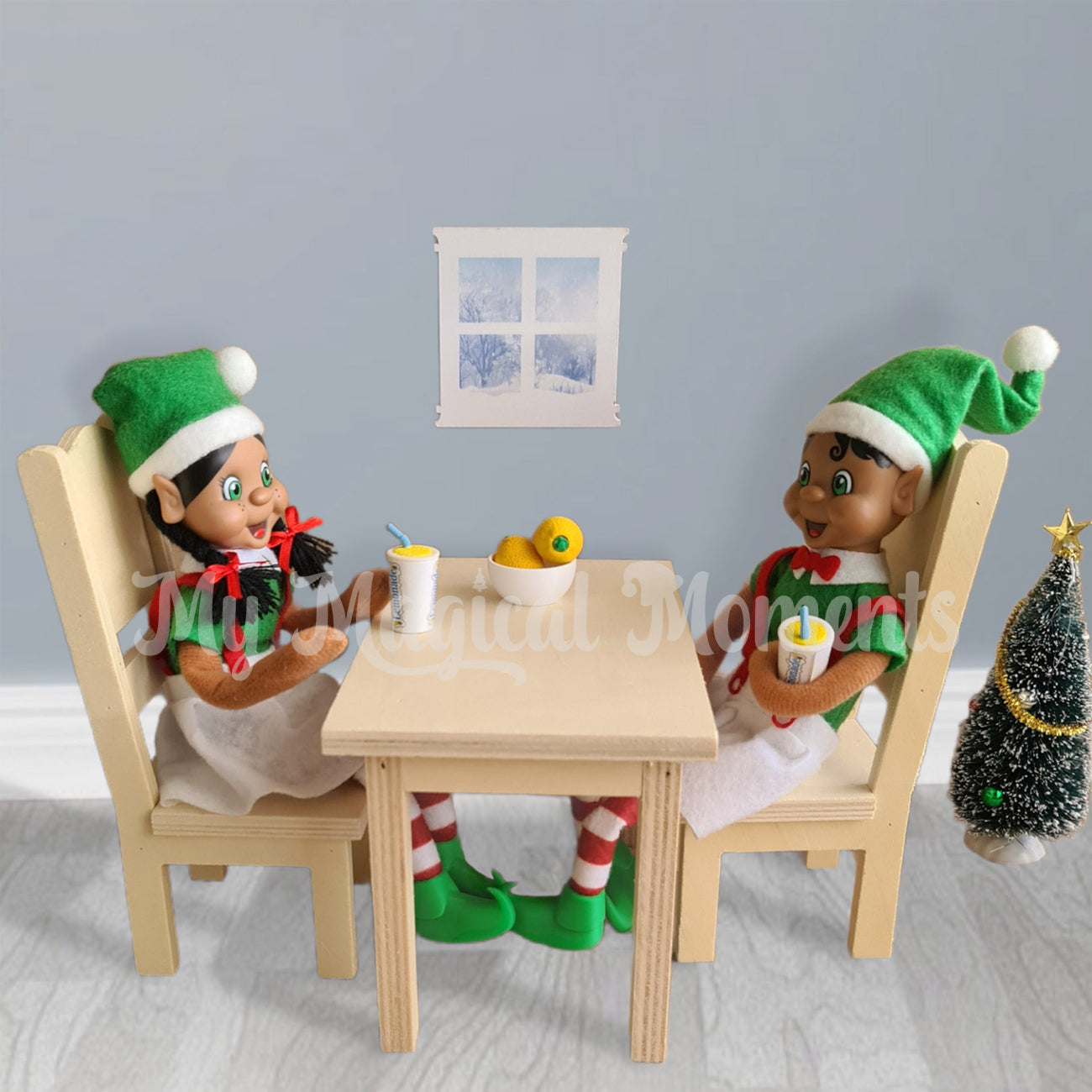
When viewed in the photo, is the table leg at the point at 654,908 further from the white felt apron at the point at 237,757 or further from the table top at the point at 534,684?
the white felt apron at the point at 237,757

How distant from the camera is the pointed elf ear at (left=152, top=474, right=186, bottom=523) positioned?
4.59ft

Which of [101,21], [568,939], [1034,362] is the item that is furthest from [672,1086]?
[101,21]

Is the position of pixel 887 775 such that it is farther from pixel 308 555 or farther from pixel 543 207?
pixel 543 207

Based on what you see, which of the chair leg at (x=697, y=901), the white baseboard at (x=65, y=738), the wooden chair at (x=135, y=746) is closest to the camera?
the wooden chair at (x=135, y=746)

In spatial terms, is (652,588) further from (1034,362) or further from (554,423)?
(1034,362)

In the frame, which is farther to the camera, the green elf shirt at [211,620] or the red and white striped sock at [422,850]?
the red and white striped sock at [422,850]

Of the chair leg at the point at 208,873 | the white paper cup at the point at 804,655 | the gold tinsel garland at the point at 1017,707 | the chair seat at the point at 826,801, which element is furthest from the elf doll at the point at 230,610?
the gold tinsel garland at the point at 1017,707

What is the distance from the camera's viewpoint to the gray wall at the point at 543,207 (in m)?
1.60

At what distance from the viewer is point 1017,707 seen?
1.66m

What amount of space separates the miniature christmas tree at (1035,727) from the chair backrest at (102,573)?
1.33 metres

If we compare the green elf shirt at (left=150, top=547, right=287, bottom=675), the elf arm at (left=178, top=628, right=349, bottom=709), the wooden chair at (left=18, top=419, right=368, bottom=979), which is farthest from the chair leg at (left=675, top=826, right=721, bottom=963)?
the green elf shirt at (left=150, top=547, right=287, bottom=675)

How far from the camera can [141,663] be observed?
1485mm

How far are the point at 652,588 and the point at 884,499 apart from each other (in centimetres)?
40

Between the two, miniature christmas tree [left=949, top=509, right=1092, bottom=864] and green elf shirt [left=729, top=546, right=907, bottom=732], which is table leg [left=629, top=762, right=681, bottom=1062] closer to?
green elf shirt [left=729, top=546, right=907, bottom=732]
